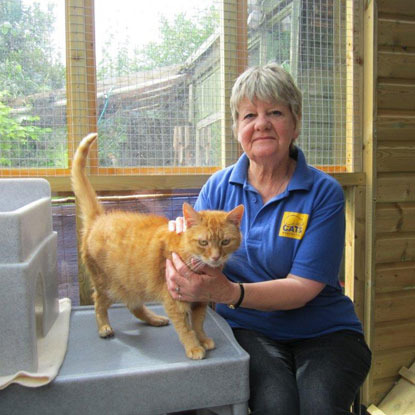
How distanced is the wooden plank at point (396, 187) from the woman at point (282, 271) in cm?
81

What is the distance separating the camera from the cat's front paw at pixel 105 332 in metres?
1.43

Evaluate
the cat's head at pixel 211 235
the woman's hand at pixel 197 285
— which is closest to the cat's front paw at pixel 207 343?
the woman's hand at pixel 197 285

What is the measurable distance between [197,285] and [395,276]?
60.9 inches

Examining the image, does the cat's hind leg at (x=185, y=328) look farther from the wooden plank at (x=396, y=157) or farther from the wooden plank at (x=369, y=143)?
the wooden plank at (x=396, y=157)

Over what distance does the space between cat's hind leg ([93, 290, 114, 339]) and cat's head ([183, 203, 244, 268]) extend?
16.5 inches

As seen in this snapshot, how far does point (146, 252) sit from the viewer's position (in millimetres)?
1410

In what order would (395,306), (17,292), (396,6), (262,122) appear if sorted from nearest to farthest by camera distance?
(17,292), (262,122), (396,6), (395,306)

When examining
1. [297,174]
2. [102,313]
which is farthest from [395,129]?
[102,313]

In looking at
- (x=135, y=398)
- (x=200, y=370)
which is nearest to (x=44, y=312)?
(x=135, y=398)

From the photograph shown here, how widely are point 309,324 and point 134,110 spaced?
120 cm

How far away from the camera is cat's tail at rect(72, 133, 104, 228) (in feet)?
5.20

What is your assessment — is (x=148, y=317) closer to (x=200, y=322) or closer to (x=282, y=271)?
(x=200, y=322)

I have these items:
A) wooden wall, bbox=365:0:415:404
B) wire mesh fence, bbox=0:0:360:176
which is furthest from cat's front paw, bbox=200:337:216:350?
wooden wall, bbox=365:0:415:404

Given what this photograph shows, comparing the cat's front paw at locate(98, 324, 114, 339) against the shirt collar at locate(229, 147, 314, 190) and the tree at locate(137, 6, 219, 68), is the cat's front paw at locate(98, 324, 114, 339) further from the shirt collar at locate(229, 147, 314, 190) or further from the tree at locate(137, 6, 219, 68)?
the tree at locate(137, 6, 219, 68)
